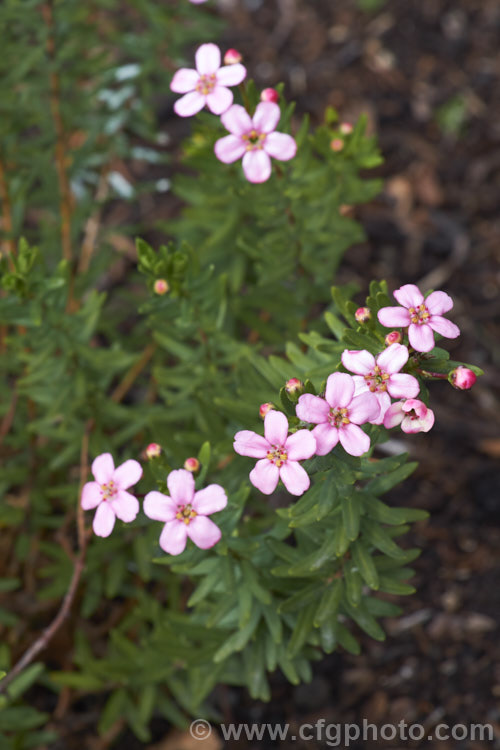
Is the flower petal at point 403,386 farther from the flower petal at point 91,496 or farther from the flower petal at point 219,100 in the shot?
the flower petal at point 219,100

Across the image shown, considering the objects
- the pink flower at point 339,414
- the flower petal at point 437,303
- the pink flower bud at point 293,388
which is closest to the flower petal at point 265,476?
the pink flower at point 339,414

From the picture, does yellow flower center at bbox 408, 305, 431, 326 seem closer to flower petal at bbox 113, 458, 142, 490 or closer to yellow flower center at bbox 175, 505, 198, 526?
yellow flower center at bbox 175, 505, 198, 526

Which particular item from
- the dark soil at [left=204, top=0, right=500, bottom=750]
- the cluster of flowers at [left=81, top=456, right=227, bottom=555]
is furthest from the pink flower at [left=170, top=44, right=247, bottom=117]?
the dark soil at [left=204, top=0, right=500, bottom=750]

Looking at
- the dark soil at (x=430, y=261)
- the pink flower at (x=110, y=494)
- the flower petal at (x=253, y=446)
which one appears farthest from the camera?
the dark soil at (x=430, y=261)

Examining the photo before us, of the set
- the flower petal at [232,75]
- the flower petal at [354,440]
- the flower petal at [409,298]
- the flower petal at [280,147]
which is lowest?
the flower petal at [354,440]

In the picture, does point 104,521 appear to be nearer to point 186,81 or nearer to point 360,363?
point 360,363

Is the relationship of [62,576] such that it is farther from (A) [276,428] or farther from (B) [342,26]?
(B) [342,26]
